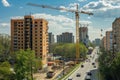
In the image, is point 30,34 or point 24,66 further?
point 30,34

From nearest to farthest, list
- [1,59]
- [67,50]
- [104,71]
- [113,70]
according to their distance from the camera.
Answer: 1. [113,70]
2. [104,71]
3. [1,59]
4. [67,50]

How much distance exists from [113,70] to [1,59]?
6028 centimetres

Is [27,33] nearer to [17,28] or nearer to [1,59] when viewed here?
[17,28]

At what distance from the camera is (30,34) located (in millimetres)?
94312

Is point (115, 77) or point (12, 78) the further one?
point (12, 78)

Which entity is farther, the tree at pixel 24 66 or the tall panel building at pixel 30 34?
the tall panel building at pixel 30 34

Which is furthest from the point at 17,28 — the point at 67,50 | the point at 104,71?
the point at 104,71

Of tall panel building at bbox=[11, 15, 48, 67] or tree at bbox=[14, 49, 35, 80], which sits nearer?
tree at bbox=[14, 49, 35, 80]

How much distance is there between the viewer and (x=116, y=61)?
47688 millimetres

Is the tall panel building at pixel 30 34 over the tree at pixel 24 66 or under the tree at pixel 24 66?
over

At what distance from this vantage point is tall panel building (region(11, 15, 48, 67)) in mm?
92625

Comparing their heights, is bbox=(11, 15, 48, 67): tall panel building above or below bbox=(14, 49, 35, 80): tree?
above

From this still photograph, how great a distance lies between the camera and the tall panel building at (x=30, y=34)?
9262 centimetres

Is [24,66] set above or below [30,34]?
below
